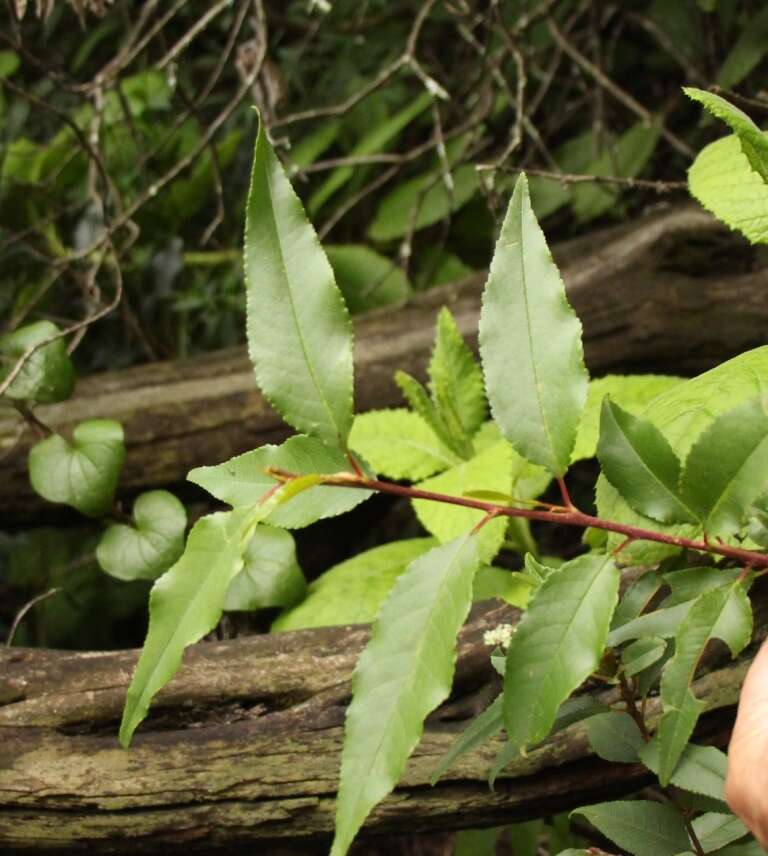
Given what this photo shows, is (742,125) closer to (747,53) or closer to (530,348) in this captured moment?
(530,348)

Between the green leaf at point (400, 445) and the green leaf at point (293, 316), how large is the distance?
0.84m

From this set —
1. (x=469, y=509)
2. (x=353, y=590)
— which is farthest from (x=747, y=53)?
(x=353, y=590)

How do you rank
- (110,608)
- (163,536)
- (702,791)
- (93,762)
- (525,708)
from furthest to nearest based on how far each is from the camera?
(110,608) → (163,536) → (93,762) → (702,791) → (525,708)

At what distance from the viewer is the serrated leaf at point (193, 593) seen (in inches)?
29.7

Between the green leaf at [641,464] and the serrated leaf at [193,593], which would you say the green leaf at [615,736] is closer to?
the green leaf at [641,464]

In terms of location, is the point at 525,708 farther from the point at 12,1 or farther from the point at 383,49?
the point at 383,49

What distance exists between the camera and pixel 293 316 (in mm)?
833

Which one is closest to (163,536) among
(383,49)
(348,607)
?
(348,607)

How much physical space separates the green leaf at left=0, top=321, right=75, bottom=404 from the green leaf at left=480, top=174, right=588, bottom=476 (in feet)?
3.39

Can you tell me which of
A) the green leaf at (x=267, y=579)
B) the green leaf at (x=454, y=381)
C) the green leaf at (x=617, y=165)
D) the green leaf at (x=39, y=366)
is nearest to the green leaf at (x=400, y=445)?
the green leaf at (x=454, y=381)

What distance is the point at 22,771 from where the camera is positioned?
127cm

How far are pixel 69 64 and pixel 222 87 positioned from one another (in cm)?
47

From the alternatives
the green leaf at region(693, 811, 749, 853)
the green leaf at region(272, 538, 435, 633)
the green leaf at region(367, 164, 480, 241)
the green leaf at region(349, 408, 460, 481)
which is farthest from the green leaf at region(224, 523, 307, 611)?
the green leaf at region(367, 164, 480, 241)

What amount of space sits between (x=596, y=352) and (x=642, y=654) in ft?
3.66
